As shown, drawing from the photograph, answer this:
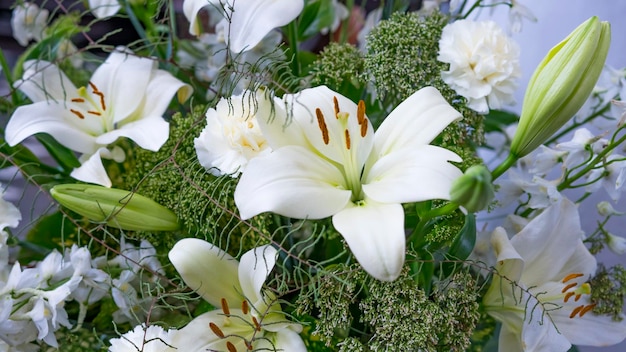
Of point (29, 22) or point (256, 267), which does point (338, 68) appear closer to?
point (256, 267)

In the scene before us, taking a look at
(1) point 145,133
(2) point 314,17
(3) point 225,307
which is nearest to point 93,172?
(1) point 145,133

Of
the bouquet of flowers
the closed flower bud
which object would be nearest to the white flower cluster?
Result: the bouquet of flowers

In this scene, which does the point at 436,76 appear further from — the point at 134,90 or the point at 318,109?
the point at 134,90

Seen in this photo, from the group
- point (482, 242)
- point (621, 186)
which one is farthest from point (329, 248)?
point (621, 186)

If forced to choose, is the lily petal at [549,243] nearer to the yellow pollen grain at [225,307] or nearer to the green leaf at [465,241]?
the green leaf at [465,241]

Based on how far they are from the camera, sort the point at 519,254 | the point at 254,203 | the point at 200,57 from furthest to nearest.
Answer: the point at 200,57 < the point at 519,254 < the point at 254,203

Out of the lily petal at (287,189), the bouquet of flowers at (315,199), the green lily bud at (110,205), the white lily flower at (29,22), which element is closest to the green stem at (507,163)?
the bouquet of flowers at (315,199)
